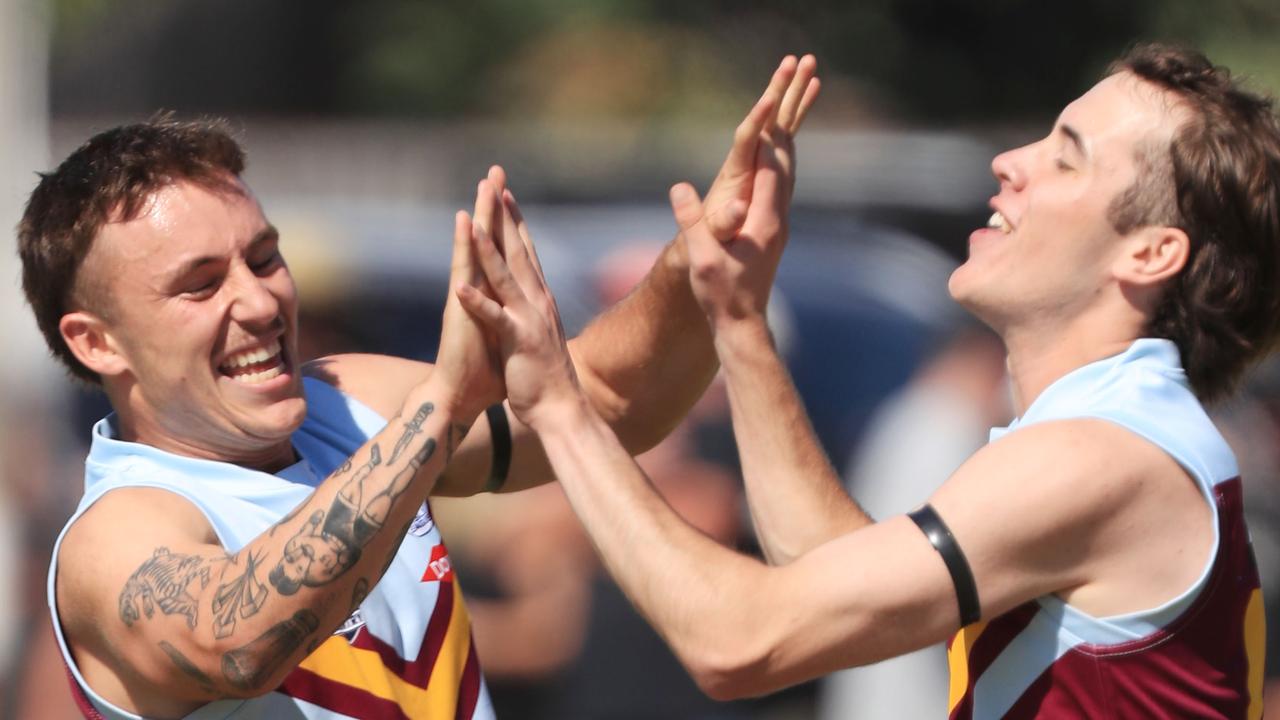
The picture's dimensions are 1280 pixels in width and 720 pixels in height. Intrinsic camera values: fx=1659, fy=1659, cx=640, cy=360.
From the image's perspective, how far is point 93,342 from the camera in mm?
3098

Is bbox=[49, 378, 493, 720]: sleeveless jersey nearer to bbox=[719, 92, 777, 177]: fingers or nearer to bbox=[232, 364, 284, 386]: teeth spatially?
bbox=[232, 364, 284, 386]: teeth

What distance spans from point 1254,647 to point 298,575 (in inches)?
60.1

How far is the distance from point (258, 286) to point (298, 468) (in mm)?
368

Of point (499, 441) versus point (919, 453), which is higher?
point (499, 441)

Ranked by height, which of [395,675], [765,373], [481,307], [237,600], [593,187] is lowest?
[395,675]

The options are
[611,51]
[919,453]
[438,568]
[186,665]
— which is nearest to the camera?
[186,665]

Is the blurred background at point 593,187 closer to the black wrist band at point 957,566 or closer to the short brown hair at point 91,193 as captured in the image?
the short brown hair at point 91,193

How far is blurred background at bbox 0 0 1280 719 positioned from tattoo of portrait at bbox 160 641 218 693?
1.37m

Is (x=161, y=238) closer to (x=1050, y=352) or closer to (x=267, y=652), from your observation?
(x=267, y=652)

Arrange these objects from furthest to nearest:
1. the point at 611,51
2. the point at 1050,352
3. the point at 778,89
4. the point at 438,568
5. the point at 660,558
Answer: the point at 611,51
the point at 438,568
the point at 778,89
the point at 1050,352
the point at 660,558

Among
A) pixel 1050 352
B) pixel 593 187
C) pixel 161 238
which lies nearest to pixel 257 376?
pixel 161 238

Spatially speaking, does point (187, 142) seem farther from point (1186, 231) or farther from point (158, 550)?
point (1186, 231)

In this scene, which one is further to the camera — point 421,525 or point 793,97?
point 421,525

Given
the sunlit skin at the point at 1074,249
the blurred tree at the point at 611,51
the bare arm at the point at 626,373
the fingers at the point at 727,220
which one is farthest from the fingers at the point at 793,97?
the blurred tree at the point at 611,51
